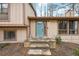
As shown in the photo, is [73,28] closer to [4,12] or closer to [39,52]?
[39,52]

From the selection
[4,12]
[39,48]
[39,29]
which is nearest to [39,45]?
[39,48]

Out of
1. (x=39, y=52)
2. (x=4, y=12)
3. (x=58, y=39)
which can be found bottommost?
(x=39, y=52)

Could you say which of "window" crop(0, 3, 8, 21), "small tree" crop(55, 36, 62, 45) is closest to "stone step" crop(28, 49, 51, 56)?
"small tree" crop(55, 36, 62, 45)

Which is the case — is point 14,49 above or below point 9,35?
below

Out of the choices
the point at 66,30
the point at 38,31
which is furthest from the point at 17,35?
the point at 66,30

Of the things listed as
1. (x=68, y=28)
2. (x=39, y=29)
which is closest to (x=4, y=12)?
(x=39, y=29)

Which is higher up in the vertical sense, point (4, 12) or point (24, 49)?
point (4, 12)

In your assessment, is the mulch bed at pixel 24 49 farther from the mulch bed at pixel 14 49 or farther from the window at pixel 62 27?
the window at pixel 62 27

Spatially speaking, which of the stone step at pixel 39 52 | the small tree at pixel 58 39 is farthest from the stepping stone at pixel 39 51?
the small tree at pixel 58 39

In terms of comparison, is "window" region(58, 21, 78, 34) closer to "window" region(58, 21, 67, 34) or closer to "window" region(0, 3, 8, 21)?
"window" region(58, 21, 67, 34)

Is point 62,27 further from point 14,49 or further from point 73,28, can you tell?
point 14,49

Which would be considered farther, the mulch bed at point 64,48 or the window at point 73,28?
the window at point 73,28

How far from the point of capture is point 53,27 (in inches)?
43.7

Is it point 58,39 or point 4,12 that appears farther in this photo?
point 4,12
